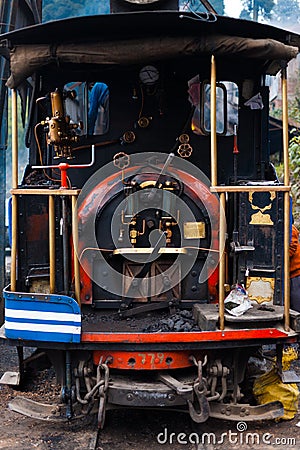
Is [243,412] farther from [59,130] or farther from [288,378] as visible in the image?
[59,130]

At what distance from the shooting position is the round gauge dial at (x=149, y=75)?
17.3 feet

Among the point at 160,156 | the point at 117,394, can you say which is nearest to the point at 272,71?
the point at 160,156

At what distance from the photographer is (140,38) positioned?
424cm

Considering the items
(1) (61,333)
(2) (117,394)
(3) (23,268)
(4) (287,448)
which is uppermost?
(3) (23,268)

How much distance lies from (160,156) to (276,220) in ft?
4.25

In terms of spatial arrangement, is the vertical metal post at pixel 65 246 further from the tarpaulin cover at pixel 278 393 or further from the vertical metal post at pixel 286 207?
the tarpaulin cover at pixel 278 393

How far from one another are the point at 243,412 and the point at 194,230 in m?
1.43

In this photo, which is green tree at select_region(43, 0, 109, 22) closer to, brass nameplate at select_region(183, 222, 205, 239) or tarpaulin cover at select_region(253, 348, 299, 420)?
brass nameplate at select_region(183, 222, 205, 239)

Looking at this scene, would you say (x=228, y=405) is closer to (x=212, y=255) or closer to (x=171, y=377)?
(x=171, y=377)

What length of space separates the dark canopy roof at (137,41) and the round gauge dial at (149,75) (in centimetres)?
97

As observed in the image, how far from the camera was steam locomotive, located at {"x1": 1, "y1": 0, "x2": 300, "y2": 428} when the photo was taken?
4188 mm

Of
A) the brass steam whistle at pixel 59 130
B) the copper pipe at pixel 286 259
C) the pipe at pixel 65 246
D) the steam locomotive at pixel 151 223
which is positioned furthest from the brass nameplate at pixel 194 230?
the brass steam whistle at pixel 59 130

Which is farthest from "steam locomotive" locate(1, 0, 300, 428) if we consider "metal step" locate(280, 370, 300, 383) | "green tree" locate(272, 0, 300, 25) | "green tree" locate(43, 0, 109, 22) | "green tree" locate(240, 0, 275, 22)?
"green tree" locate(272, 0, 300, 25)

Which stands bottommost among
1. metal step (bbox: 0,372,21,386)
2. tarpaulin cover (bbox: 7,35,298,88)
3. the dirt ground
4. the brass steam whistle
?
the dirt ground
